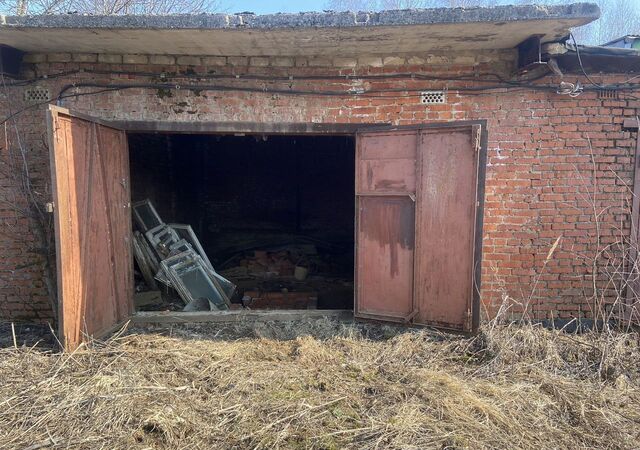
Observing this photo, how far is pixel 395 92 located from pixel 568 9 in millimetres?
1841

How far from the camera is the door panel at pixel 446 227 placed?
4.43 meters

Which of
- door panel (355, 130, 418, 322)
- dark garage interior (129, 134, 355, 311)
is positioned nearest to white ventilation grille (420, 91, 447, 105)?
door panel (355, 130, 418, 322)

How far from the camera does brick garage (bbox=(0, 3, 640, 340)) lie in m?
4.80

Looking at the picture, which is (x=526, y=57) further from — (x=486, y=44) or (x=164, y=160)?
(x=164, y=160)

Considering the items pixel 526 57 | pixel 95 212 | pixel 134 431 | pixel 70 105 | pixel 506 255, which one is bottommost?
pixel 134 431

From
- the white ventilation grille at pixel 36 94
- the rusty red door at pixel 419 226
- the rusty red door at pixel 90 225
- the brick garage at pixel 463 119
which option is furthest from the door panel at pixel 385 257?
the white ventilation grille at pixel 36 94

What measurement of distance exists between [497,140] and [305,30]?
2.57 m

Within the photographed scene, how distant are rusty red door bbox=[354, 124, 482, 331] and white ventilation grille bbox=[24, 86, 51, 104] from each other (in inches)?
151

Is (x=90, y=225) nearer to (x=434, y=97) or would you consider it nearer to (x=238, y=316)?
(x=238, y=316)

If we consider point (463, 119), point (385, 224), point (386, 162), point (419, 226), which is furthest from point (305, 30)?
point (419, 226)

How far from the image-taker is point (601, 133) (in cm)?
479

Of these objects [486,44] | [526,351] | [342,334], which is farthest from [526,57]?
[342,334]

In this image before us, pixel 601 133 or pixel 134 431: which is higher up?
pixel 601 133

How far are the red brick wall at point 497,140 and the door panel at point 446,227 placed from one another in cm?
61
